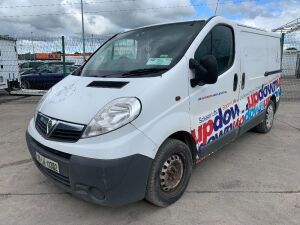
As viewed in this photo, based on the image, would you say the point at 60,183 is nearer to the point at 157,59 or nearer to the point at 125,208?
the point at 125,208

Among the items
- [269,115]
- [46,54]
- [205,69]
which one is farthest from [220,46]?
[46,54]

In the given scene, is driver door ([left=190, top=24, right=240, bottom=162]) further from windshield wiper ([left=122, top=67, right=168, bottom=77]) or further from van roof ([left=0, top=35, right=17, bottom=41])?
van roof ([left=0, top=35, right=17, bottom=41])

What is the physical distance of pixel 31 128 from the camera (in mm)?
3314

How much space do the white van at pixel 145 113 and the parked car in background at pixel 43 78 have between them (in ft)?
32.3

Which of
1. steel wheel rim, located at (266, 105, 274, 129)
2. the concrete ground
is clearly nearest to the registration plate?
the concrete ground

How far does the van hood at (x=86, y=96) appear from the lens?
2.69 m

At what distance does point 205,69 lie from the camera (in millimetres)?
3057

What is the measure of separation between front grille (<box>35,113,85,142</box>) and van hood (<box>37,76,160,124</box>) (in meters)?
0.05

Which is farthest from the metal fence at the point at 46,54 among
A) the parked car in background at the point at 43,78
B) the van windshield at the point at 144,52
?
the van windshield at the point at 144,52

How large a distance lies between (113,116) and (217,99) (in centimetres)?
155

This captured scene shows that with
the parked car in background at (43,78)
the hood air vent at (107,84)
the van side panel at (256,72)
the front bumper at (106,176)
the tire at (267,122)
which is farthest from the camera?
the parked car in background at (43,78)

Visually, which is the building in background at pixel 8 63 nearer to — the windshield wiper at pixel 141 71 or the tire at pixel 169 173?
the windshield wiper at pixel 141 71

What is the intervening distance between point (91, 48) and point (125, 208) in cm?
675

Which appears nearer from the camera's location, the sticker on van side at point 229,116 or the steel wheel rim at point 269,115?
the sticker on van side at point 229,116
